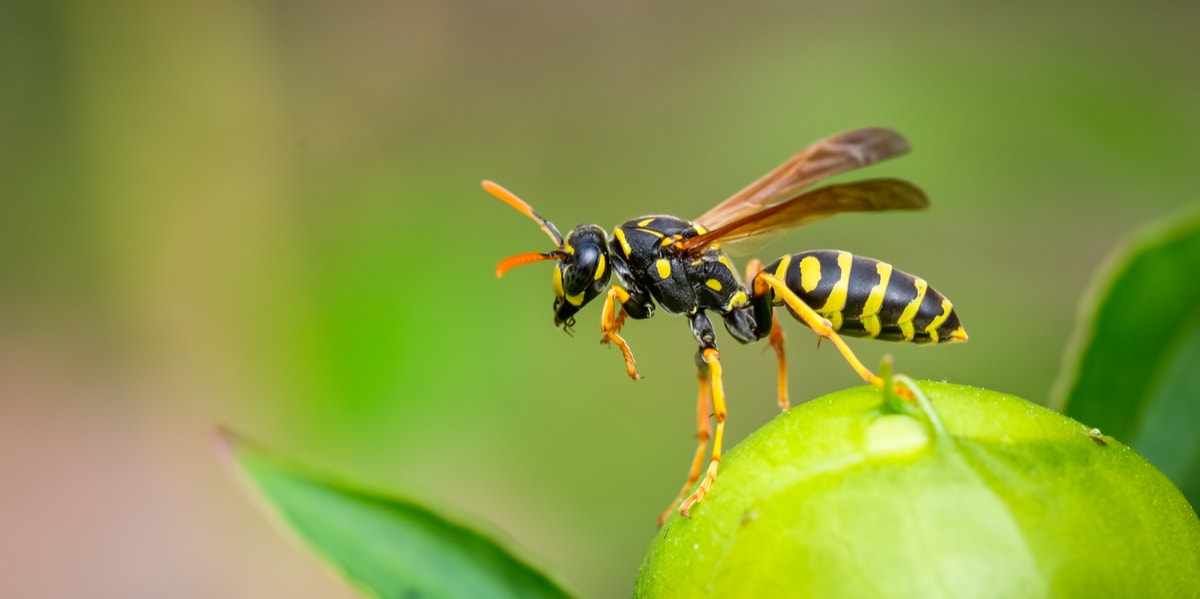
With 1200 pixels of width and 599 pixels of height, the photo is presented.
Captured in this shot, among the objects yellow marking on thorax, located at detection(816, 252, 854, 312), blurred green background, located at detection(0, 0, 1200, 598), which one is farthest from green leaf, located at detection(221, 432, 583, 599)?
blurred green background, located at detection(0, 0, 1200, 598)

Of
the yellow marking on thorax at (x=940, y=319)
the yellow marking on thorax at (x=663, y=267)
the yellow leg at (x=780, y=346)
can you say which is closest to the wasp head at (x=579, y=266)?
the yellow marking on thorax at (x=663, y=267)

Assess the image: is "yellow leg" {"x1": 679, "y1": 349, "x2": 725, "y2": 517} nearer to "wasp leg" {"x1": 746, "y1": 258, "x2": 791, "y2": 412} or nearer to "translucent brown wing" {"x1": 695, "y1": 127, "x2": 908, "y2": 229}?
"wasp leg" {"x1": 746, "y1": 258, "x2": 791, "y2": 412}

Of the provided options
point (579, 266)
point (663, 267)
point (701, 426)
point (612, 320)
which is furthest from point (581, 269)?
point (701, 426)

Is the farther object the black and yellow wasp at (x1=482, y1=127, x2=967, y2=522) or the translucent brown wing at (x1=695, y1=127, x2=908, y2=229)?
the translucent brown wing at (x1=695, y1=127, x2=908, y2=229)

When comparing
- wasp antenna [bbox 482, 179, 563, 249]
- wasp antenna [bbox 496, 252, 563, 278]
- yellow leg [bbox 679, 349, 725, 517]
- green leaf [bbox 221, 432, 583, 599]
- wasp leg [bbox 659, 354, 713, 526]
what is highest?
wasp antenna [bbox 482, 179, 563, 249]

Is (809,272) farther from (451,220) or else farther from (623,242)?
(451,220)
